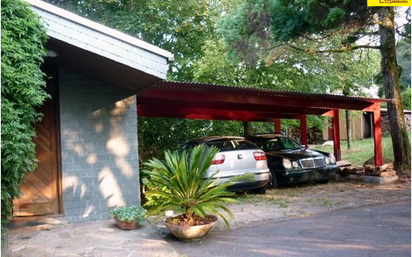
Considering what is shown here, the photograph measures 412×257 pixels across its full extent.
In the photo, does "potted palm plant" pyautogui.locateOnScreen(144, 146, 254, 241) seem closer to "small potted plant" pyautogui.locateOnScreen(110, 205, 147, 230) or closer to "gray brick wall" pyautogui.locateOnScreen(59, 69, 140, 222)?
"small potted plant" pyautogui.locateOnScreen(110, 205, 147, 230)

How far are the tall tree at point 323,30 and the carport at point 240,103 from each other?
58 centimetres

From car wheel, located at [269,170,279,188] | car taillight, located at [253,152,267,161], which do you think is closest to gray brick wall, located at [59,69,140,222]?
car taillight, located at [253,152,267,161]

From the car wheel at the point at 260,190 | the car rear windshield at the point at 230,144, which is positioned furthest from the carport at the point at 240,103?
the car wheel at the point at 260,190

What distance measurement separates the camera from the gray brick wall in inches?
265

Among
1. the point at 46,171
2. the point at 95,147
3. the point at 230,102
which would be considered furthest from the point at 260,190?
the point at 46,171

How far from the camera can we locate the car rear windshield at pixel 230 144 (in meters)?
8.39

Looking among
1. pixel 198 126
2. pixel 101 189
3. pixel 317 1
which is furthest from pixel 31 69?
pixel 198 126

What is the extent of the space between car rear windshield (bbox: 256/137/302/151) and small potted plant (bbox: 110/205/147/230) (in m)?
5.61

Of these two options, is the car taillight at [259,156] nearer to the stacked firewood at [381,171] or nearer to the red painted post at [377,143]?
the stacked firewood at [381,171]

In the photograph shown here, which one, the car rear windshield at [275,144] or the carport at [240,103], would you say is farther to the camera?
the car rear windshield at [275,144]

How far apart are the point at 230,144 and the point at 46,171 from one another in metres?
3.92

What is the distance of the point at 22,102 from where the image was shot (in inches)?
169

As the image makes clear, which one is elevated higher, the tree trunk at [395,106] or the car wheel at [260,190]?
the tree trunk at [395,106]

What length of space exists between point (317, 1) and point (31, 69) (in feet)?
21.3
